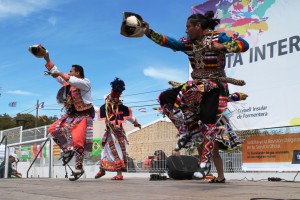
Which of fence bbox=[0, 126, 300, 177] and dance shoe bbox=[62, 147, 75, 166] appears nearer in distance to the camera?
dance shoe bbox=[62, 147, 75, 166]

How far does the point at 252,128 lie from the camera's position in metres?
8.01

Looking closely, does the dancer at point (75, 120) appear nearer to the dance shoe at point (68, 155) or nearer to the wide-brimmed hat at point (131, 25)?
the dance shoe at point (68, 155)

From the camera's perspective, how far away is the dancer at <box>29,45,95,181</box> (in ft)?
19.4

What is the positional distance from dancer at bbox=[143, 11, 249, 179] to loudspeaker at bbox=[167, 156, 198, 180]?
210 cm

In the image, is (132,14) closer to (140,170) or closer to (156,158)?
(156,158)

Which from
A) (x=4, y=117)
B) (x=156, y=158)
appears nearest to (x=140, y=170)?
(x=156, y=158)

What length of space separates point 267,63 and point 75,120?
3974 mm

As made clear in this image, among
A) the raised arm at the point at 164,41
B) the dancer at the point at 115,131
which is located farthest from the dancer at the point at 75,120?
the raised arm at the point at 164,41

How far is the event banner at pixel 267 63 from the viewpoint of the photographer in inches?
291

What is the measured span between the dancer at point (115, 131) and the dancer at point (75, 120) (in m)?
0.85

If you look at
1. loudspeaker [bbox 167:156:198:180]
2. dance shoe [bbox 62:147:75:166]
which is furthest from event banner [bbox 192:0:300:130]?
dance shoe [bbox 62:147:75:166]

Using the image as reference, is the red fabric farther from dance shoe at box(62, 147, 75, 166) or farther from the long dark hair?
the long dark hair

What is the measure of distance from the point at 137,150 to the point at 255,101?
4004 millimetres

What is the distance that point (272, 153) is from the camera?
7.59m
